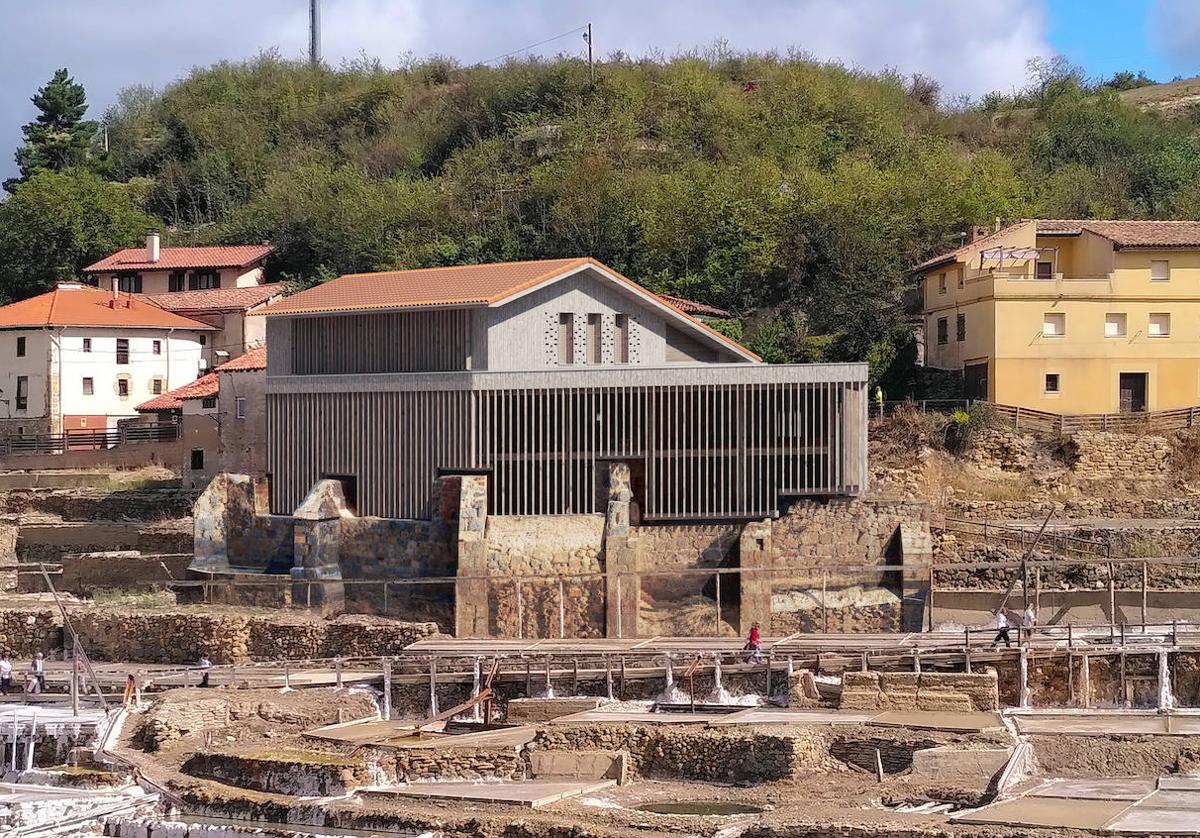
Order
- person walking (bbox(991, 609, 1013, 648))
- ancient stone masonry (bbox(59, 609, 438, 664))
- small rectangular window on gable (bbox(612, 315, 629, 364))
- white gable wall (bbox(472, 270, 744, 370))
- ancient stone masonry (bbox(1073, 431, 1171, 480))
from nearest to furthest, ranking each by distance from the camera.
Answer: person walking (bbox(991, 609, 1013, 648)) → ancient stone masonry (bbox(59, 609, 438, 664)) → white gable wall (bbox(472, 270, 744, 370)) → small rectangular window on gable (bbox(612, 315, 629, 364)) → ancient stone masonry (bbox(1073, 431, 1171, 480))

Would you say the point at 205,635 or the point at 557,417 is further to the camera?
the point at 557,417

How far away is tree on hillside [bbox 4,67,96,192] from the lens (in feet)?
297

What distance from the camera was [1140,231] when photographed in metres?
56.5

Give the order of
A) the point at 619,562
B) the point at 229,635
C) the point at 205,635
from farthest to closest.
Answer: the point at 619,562 → the point at 205,635 → the point at 229,635

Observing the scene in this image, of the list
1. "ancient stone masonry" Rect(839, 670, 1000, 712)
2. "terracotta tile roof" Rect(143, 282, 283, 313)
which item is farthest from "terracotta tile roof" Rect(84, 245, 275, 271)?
"ancient stone masonry" Rect(839, 670, 1000, 712)

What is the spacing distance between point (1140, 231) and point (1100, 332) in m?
3.56

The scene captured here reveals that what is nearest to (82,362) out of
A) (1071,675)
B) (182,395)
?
(182,395)

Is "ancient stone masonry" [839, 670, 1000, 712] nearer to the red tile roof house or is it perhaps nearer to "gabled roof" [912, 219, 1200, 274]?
"gabled roof" [912, 219, 1200, 274]

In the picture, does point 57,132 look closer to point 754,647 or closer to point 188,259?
point 188,259

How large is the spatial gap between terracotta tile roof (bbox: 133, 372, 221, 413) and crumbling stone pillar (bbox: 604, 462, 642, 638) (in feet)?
50.2

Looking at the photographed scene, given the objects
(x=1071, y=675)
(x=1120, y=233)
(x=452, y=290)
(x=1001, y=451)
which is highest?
(x=1120, y=233)

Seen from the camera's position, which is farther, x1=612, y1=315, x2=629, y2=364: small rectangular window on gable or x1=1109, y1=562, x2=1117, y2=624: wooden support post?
x1=612, y1=315, x2=629, y2=364: small rectangular window on gable

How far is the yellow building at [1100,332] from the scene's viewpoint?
54.5 meters

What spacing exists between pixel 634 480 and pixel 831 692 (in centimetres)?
941
